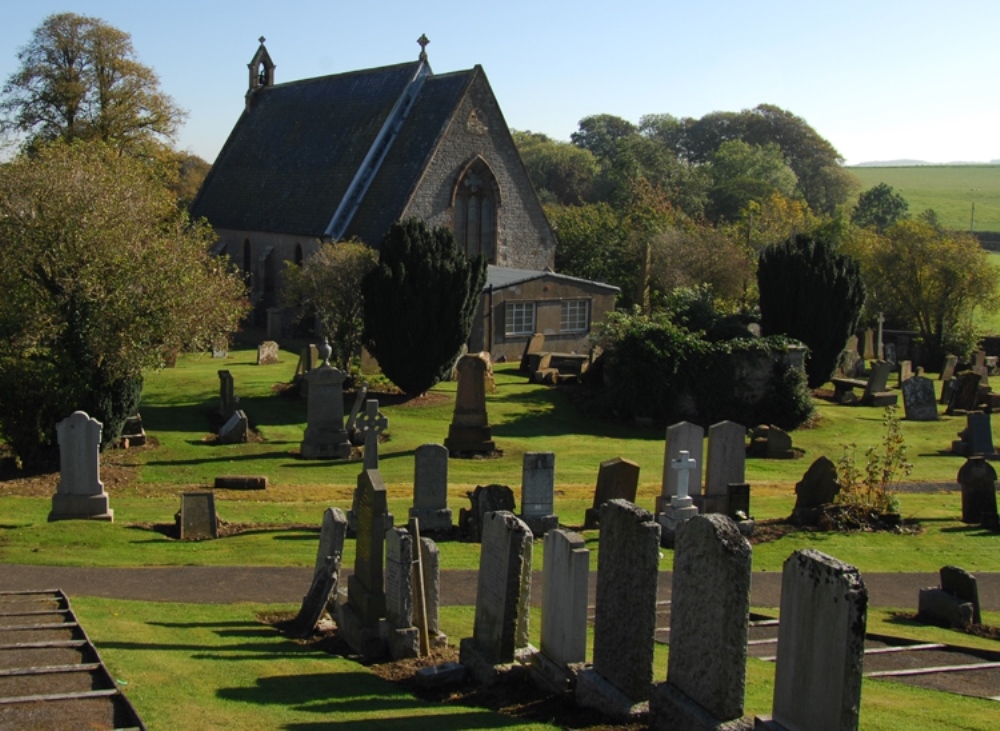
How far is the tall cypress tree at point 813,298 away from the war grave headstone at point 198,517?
864 inches

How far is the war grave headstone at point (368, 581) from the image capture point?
420 inches

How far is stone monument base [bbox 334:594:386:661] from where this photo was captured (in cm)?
1057

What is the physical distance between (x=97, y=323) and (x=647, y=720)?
1604cm

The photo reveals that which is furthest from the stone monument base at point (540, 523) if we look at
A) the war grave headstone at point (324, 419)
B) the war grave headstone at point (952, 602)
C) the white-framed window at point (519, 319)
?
the white-framed window at point (519, 319)

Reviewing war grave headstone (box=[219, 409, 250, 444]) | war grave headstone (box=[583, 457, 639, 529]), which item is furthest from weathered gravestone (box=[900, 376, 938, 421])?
war grave headstone (box=[219, 409, 250, 444])

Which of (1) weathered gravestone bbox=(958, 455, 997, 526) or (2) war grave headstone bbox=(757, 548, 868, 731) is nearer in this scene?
(2) war grave headstone bbox=(757, 548, 868, 731)

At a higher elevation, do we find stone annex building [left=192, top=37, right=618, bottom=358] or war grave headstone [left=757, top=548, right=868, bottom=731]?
stone annex building [left=192, top=37, right=618, bottom=358]

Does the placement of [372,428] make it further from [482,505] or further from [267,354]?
[267,354]

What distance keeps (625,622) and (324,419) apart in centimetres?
1565

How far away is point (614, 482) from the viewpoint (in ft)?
56.7

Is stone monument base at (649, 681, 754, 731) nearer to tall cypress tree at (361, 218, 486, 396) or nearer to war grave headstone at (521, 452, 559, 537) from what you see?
war grave headstone at (521, 452, 559, 537)

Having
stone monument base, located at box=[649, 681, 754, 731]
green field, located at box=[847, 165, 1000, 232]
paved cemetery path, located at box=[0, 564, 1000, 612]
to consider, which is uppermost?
green field, located at box=[847, 165, 1000, 232]

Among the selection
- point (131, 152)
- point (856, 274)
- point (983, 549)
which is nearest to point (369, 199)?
point (131, 152)

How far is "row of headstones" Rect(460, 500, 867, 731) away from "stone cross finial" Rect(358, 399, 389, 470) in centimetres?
778
